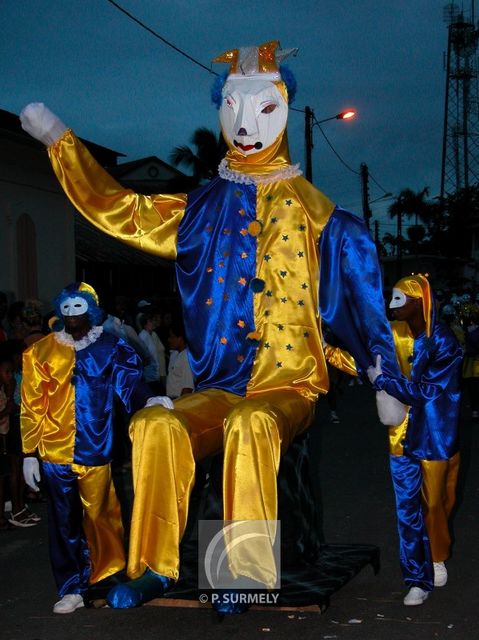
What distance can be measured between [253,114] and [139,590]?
269 cm

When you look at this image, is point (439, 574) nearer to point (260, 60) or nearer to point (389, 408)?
point (389, 408)

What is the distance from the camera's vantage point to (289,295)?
5.46 metres

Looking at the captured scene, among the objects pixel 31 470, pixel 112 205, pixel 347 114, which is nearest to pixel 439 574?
pixel 31 470

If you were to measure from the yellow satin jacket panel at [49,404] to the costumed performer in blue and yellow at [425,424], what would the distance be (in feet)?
5.05

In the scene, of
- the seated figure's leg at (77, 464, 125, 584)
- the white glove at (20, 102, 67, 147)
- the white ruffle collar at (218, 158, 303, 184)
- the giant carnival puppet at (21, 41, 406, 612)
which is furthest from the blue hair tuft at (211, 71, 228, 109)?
the seated figure's leg at (77, 464, 125, 584)

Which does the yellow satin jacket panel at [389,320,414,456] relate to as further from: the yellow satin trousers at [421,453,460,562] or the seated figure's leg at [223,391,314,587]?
the seated figure's leg at [223,391,314,587]

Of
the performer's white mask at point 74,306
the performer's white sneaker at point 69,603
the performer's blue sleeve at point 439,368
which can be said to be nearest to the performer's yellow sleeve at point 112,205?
the performer's white mask at point 74,306

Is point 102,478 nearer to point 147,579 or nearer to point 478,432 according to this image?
point 147,579

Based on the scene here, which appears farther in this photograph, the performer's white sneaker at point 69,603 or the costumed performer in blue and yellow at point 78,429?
the costumed performer in blue and yellow at point 78,429

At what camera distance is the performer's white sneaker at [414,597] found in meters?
5.45

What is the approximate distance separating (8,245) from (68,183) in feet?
32.5

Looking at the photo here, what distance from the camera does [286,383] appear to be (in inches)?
212

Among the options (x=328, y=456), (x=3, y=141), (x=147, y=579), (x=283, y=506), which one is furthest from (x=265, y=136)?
(x=3, y=141)

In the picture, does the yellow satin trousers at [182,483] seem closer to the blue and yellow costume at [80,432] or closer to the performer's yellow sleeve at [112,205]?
the blue and yellow costume at [80,432]
